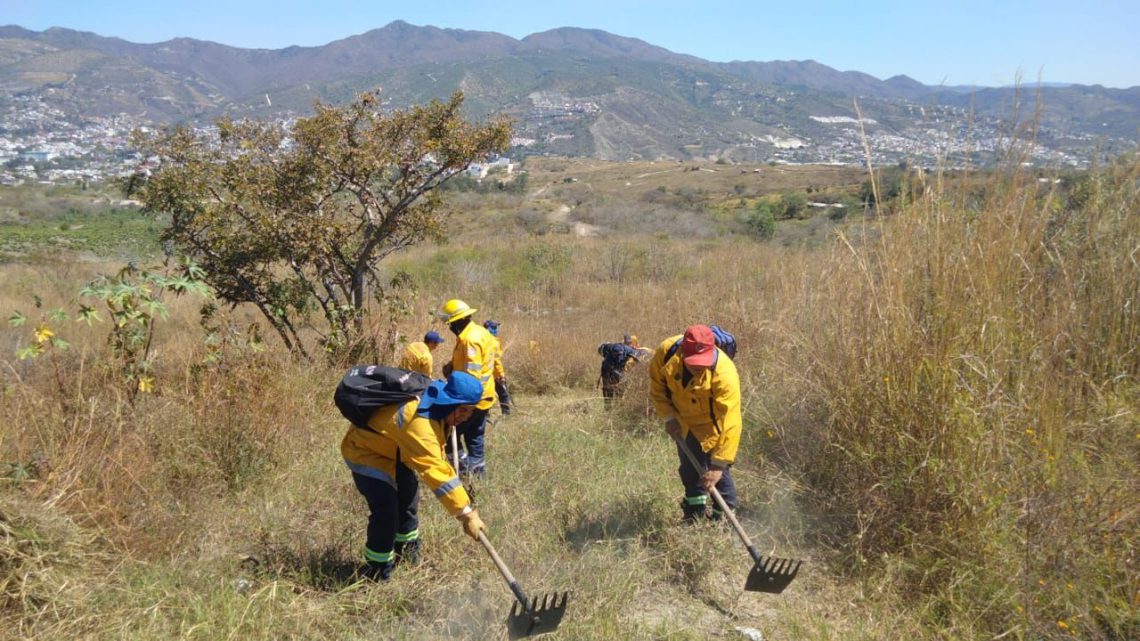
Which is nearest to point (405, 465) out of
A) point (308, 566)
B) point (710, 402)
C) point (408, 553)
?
point (408, 553)

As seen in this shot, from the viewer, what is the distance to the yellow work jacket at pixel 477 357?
16.5ft

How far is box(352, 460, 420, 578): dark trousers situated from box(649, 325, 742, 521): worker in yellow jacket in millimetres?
1538

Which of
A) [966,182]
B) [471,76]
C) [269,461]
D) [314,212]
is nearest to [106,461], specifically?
[269,461]

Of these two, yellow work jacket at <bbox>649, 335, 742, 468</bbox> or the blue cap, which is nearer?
the blue cap

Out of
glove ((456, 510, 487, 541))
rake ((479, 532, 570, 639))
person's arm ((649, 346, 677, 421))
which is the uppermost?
person's arm ((649, 346, 677, 421))

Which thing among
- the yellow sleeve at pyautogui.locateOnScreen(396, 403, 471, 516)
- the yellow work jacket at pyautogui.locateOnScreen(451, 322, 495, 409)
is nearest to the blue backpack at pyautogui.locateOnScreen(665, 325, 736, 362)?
the yellow sleeve at pyautogui.locateOnScreen(396, 403, 471, 516)

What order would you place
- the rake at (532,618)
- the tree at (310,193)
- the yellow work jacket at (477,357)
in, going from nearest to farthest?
1. the rake at (532,618)
2. the yellow work jacket at (477,357)
3. the tree at (310,193)

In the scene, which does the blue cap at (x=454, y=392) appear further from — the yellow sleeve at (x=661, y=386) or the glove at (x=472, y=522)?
the yellow sleeve at (x=661, y=386)

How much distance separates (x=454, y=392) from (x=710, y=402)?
4.73ft

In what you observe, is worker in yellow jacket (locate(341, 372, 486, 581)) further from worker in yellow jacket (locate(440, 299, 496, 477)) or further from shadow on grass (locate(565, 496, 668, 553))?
worker in yellow jacket (locate(440, 299, 496, 477))

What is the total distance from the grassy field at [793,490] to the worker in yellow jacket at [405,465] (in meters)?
0.23

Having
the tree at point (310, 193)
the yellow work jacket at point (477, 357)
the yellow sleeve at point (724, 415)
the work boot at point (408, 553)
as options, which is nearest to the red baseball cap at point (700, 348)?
the yellow sleeve at point (724, 415)

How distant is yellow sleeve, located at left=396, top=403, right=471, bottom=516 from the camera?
300 cm

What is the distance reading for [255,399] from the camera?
486cm
